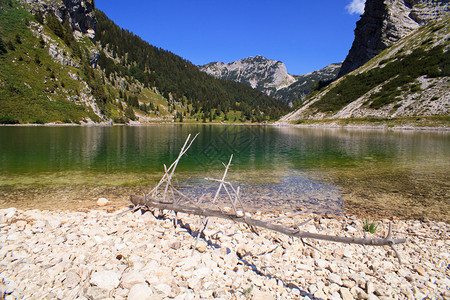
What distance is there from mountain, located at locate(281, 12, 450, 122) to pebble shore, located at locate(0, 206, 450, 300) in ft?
270

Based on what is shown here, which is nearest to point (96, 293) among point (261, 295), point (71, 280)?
point (71, 280)

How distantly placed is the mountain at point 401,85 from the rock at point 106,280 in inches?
3464

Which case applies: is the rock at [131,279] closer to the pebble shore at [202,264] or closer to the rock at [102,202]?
the pebble shore at [202,264]

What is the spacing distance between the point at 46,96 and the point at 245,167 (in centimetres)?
10079

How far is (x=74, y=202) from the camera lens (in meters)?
11.8

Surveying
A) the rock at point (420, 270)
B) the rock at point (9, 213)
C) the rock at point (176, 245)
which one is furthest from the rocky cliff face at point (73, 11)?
the rock at point (420, 270)

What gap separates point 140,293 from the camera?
15.9 ft

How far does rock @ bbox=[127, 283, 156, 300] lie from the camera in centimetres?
477

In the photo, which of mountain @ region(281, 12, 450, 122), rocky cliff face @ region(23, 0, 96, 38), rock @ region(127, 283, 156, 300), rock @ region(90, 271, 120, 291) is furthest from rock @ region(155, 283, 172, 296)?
rocky cliff face @ region(23, 0, 96, 38)

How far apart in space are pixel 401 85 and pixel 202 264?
4280 inches

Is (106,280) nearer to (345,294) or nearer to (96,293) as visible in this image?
(96,293)

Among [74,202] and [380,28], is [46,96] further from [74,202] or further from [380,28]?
[380,28]

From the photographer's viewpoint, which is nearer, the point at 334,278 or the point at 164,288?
the point at 164,288

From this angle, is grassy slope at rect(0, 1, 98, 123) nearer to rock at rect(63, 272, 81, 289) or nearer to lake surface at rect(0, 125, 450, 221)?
lake surface at rect(0, 125, 450, 221)
